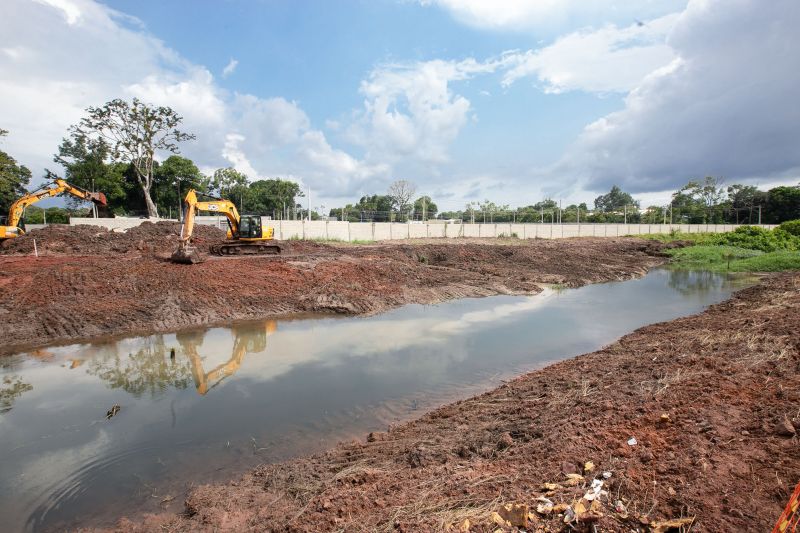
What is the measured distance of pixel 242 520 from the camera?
13.1ft

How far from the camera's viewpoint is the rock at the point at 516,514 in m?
3.01

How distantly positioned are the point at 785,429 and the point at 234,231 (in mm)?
21190

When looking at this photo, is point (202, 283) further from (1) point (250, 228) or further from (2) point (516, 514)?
(2) point (516, 514)

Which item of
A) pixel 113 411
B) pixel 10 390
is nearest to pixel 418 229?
pixel 10 390

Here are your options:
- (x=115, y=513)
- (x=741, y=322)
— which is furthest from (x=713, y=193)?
(x=115, y=513)

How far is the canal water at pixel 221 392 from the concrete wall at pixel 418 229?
18659 millimetres

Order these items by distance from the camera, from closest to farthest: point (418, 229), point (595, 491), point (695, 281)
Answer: point (595, 491), point (695, 281), point (418, 229)

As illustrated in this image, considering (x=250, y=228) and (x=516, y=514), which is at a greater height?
(x=250, y=228)

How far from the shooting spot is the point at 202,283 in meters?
14.2

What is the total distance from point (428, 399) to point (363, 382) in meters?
1.37

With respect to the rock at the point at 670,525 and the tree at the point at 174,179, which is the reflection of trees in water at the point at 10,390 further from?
the tree at the point at 174,179

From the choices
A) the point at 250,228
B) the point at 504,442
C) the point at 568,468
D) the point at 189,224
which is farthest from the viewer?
the point at 250,228

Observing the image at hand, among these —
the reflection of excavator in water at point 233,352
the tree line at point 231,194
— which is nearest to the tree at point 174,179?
the tree line at point 231,194

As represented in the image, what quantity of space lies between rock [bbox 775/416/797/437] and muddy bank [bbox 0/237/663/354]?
11.0 m
